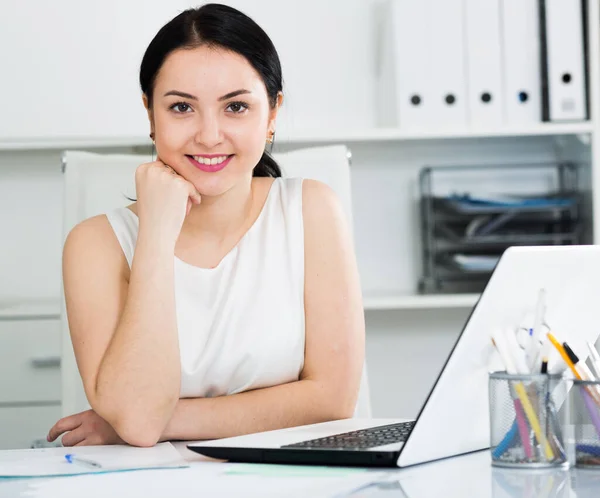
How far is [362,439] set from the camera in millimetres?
956

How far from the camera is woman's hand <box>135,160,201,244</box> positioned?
52.5 inches

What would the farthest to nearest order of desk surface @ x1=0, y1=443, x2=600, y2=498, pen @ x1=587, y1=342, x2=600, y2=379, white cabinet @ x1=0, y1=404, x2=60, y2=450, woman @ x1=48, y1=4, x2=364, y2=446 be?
1. white cabinet @ x1=0, y1=404, x2=60, y2=450
2. woman @ x1=48, y1=4, x2=364, y2=446
3. pen @ x1=587, y1=342, x2=600, y2=379
4. desk surface @ x1=0, y1=443, x2=600, y2=498

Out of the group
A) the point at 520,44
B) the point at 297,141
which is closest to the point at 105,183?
the point at 297,141

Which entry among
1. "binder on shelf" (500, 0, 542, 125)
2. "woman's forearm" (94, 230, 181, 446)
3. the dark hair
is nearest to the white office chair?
the dark hair

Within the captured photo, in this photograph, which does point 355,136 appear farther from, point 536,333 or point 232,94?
point 536,333

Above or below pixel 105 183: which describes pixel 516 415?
below

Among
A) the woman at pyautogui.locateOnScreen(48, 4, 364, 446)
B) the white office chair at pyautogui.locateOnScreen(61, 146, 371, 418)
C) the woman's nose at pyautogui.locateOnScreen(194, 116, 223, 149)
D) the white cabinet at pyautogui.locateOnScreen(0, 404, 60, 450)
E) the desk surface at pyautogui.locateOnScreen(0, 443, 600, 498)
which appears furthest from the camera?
the white cabinet at pyautogui.locateOnScreen(0, 404, 60, 450)

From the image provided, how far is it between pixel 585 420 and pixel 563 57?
5.50ft

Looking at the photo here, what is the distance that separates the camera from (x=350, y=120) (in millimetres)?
2629

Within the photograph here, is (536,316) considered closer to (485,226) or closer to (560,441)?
(560,441)

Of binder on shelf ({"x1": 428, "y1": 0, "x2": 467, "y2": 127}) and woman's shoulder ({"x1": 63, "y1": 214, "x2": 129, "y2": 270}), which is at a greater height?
binder on shelf ({"x1": 428, "y1": 0, "x2": 467, "y2": 127})

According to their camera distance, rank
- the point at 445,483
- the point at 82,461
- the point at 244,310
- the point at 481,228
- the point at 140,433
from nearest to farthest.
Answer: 1. the point at 445,483
2. the point at 82,461
3. the point at 140,433
4. the point at 244,310
5. the point at 481,228

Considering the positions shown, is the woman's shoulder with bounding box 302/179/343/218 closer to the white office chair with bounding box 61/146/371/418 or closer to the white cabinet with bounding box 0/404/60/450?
the white office chair with bounding box 61/146/371/418

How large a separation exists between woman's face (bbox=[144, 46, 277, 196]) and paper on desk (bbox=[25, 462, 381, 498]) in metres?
0.63
